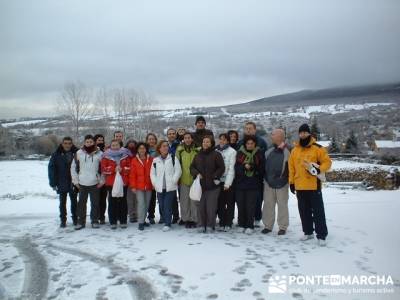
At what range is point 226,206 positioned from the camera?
6656mm

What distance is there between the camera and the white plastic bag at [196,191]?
6.27 m

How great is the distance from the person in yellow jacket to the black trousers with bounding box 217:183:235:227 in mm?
1243

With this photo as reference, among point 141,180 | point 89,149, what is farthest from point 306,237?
point 89,149

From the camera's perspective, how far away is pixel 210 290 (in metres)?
3.93

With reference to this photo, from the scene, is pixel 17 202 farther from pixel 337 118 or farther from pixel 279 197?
pixel 337 118

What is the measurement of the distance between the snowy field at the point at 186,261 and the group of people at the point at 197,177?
1.14 feet

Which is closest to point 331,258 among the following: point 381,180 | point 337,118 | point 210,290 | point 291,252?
point 291,252

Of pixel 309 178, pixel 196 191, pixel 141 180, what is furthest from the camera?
pixel 141 180

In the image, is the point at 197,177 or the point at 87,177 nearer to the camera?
the point at 197,177

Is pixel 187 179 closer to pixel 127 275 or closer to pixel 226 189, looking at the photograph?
pixel 226 189

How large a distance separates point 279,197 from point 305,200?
1.82 ft

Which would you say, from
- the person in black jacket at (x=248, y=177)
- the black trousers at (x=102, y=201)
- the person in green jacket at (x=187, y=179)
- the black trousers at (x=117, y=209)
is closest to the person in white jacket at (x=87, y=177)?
the black trousers at (x=102, y=201)

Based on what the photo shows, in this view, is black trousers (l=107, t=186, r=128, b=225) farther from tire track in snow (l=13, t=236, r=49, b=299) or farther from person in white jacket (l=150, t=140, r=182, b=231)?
tire track in snow (l=13, t=236, r=49, b=299)

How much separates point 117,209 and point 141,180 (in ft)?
2.73
